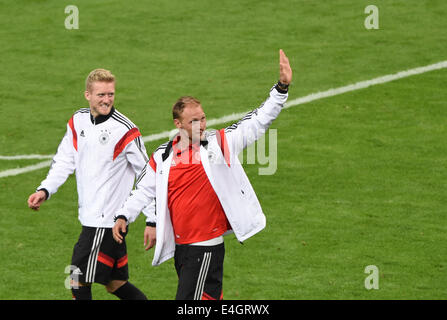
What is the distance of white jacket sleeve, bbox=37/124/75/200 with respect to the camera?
845 centimetres

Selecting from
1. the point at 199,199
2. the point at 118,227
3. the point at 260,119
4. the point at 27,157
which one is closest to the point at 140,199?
the point at 118,227

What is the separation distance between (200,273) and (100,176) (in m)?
1.46

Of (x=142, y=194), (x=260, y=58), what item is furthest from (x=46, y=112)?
(x=142, y=194)

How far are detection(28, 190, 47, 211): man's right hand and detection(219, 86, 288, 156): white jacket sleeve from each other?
1.94 meters

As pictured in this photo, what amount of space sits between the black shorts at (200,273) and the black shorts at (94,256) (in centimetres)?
113

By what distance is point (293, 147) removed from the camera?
46.0ft

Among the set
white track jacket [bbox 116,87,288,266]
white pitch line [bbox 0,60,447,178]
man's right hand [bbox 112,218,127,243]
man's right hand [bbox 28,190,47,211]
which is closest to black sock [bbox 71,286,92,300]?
man's right hand [bbox 28,190,47,211]

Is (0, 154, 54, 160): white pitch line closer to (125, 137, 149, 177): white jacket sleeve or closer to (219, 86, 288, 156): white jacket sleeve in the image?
(125, 137, 149, 177): white jacket sleeve

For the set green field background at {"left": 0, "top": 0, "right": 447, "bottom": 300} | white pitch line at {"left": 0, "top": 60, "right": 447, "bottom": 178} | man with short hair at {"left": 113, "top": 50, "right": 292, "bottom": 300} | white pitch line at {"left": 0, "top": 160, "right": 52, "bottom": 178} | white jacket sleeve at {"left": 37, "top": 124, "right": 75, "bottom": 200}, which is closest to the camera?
man with short hair at {"left": 113, "top": 50, "right": 292, "bottom": 300}

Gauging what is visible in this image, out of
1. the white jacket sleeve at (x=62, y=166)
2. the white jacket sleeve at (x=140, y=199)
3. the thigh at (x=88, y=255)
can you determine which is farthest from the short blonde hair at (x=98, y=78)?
the thigh at (x=88, y=255)

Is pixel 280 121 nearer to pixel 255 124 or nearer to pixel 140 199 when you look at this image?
pixel 140 199

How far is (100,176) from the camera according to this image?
27.1 ft

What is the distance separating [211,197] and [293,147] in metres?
6.79
